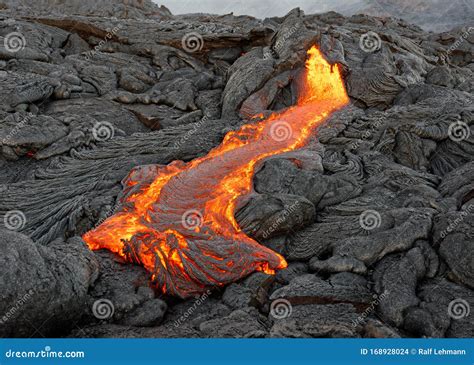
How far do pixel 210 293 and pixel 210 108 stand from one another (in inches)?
327

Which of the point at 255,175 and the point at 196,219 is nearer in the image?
the point at 196,219

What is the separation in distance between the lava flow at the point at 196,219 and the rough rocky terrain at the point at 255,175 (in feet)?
1.00

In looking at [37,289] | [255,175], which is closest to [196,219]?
[255,175]

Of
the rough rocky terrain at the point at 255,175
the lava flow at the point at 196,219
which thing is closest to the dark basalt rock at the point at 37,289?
the rough rocky terrain at the point at 255,175

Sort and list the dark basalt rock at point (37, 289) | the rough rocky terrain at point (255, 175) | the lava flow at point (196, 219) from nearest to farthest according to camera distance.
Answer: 1. the dark basalt rock at point (37, 289)
2. the rough rocky terrain at point (255, 175)
3. the lava flow at point (196, 219)

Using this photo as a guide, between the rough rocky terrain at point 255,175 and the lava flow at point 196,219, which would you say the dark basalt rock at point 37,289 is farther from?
the lava flow at point 196,219

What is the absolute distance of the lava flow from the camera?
24.4 ft

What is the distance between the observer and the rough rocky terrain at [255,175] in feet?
20.1

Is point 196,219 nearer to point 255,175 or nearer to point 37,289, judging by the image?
point 255,175

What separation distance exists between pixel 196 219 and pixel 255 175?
208cm

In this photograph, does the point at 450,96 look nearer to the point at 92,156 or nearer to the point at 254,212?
the point at 254,212

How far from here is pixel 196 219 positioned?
847 cm

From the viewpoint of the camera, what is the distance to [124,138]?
39.4ft

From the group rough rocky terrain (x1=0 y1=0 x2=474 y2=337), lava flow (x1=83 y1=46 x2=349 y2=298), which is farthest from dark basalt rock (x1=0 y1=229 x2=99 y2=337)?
lava flow (x1=83 y1=46 x2=349 y2=298)
